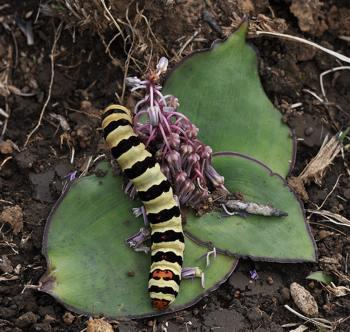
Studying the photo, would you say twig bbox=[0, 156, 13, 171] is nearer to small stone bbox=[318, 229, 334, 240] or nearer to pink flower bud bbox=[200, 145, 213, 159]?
pink flower bud bbox=[200, 145, 213, 159]

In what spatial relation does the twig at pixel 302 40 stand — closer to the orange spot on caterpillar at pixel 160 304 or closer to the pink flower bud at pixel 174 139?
the pink flower bud at pixel 174 139

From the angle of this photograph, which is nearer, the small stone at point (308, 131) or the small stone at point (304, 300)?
the small stone at point (304, 300)

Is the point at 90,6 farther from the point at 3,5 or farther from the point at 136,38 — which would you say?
the point at 3,5

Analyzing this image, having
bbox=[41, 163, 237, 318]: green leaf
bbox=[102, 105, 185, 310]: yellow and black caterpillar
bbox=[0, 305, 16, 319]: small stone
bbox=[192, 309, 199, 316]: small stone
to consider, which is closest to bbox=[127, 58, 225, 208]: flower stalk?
bbox=[102, 105, 185, 310]: yellow and black caterpillar

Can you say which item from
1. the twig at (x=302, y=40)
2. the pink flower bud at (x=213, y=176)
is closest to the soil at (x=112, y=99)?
the twig at (x=302, y=40)

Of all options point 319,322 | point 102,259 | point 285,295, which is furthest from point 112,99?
point 319,322
